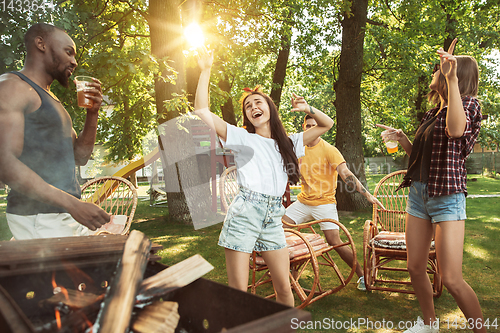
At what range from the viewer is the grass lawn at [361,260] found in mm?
3039

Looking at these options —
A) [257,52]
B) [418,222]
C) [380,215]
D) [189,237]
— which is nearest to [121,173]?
[189,237]

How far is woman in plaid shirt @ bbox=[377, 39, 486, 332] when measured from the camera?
210cm

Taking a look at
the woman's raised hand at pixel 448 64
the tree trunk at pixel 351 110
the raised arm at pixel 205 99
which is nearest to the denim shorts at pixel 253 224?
the raised arm at pixel 205 99

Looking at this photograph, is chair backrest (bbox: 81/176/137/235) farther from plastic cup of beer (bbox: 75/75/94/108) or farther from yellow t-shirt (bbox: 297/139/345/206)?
yellow t-shirt (bbox: 297/139/345/206)

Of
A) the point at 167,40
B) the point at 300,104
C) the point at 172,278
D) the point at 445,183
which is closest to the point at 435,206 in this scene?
the point at 445,183

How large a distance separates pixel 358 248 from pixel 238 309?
181 inches

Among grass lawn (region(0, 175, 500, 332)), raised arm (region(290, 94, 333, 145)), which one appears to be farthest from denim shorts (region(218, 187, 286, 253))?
grass lawn (region(0, 175, 500, 332))

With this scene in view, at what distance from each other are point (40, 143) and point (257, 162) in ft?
4.24

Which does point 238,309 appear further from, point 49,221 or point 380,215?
point 380,215

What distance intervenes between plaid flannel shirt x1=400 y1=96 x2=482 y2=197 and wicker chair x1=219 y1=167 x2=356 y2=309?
47.2 inches

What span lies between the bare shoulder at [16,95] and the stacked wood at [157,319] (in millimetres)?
1099

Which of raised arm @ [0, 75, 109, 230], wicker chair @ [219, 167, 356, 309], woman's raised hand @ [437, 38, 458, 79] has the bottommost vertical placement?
wicker chair @ [219, 167, 356, 309]

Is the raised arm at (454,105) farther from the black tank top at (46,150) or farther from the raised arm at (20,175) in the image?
the black tank top at (46,150)

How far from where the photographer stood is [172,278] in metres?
1.24
